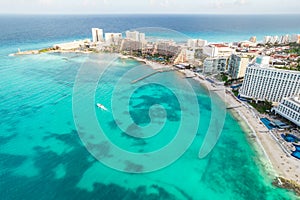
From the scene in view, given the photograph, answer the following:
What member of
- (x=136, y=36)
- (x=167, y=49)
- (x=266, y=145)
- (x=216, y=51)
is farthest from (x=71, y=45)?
(x=266, y=145)

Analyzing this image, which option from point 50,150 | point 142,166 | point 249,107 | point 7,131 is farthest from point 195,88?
point 7,131

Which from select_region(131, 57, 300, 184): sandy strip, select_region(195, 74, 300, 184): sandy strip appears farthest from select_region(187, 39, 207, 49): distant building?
select_region(195, 74, 300, 184): sandy strip

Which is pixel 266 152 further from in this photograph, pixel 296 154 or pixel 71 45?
pixel 71 45

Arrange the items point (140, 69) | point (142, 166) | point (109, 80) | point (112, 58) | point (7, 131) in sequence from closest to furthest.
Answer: point (142, 166), point (7, 131), point (109, 80), point (140, 69), point (112, 58)

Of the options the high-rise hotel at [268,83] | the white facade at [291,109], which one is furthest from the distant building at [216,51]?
the white facade at [291,109]

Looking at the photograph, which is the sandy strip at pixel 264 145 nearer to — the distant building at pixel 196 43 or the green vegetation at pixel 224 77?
the green vegetation at pixel 224 77

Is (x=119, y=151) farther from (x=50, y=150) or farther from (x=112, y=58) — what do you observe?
(x=112, y=58)
